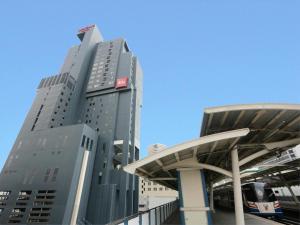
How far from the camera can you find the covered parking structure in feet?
35.2

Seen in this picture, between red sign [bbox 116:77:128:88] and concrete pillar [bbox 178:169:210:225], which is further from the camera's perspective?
red sign [bbox 116:77:128:88]

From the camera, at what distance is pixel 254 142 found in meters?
13.8

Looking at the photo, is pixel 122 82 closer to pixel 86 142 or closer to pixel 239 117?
pixel 86 142

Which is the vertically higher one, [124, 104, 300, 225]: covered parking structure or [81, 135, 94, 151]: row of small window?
[81, 135, 94, 151]: row of small window

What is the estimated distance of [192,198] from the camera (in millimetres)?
12250

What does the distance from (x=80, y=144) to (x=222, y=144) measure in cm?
4180

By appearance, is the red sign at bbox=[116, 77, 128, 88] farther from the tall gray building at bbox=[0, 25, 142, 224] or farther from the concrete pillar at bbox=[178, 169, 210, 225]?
the concrete pillar at bbox=[178, 169, 210, 225]

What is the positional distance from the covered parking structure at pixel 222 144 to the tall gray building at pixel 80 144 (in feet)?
83.2

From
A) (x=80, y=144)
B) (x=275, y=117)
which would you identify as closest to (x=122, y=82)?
(x=80, y=144)

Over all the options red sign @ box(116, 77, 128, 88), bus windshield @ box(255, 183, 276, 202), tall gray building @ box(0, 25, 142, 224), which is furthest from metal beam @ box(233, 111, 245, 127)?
red sign @ box(116, 77, 128, 88)

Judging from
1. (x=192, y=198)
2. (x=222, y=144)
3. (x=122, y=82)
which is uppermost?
(x=122, y=82)

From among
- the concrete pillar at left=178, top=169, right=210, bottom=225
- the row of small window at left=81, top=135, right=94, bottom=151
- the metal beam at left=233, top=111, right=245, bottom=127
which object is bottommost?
the concrete pillar at left=178, top=169, right=210, bottom=225

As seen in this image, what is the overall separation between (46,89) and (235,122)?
64.7 meters

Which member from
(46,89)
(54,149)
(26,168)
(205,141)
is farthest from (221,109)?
(46,89)
